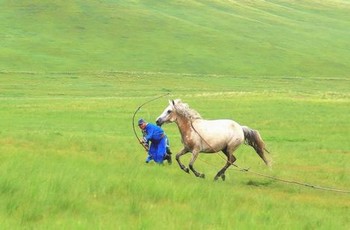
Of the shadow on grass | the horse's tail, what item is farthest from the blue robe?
the shadow on grass

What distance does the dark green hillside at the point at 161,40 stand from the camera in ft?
274

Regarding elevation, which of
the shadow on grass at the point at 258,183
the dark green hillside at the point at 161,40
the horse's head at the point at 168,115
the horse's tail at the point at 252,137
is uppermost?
the horse's head at the point at 168,115

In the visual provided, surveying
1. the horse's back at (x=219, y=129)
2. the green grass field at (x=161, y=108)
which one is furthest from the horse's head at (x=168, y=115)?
the green grass field at (x=161, y=108)

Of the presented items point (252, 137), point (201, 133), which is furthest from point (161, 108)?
point (201, 133)

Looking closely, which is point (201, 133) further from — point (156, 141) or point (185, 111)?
point (156, 141)

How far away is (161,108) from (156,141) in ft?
75.5

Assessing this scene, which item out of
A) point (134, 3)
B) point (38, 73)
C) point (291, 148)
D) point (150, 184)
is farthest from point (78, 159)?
point (134, 3)

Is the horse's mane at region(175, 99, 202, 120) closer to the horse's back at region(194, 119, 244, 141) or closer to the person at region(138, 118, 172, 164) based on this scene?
the horse's back at region(194, 119, 244, 141)

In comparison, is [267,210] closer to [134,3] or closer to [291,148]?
[291,148]

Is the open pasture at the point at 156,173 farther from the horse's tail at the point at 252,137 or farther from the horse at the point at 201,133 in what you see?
the horse's tail at the point at 252,137

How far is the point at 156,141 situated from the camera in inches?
630

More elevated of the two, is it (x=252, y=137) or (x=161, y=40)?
(x=252, y=137)

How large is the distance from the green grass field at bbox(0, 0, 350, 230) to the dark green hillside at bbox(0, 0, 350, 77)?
306 millimetres

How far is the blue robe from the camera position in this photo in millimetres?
15820
